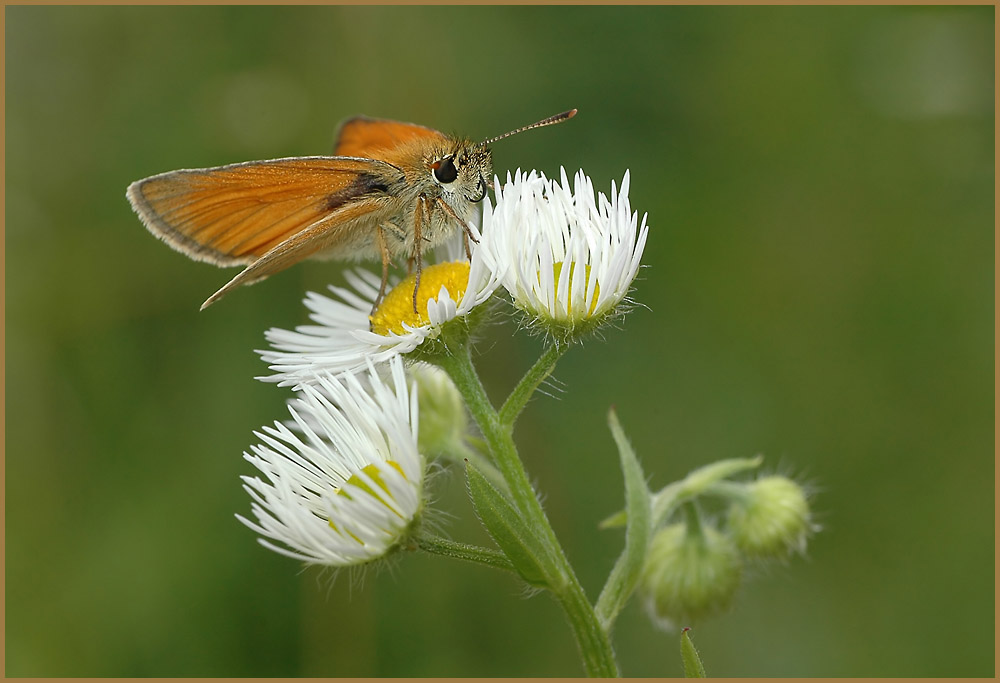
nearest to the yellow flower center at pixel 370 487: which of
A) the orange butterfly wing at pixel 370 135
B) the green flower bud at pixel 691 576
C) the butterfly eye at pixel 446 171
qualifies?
the butterfly eye at pixel 446 171

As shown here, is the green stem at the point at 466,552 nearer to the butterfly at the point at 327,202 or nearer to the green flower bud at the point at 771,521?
the butterfly at the point at 327,202

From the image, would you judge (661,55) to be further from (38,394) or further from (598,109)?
(38,394)

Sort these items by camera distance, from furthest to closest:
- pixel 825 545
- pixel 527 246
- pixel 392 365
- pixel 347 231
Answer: pixel 825 545
pixel 347 231
pixel 527 246
pixel 392 365

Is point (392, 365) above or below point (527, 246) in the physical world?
below

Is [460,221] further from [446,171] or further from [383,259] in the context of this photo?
[383,259]

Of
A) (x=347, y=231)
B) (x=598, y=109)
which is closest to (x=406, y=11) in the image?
(x=598, y=109)

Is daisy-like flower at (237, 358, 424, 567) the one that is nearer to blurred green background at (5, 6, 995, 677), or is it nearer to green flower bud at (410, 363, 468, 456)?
green flower bud at (410, 363, 468, 456)
